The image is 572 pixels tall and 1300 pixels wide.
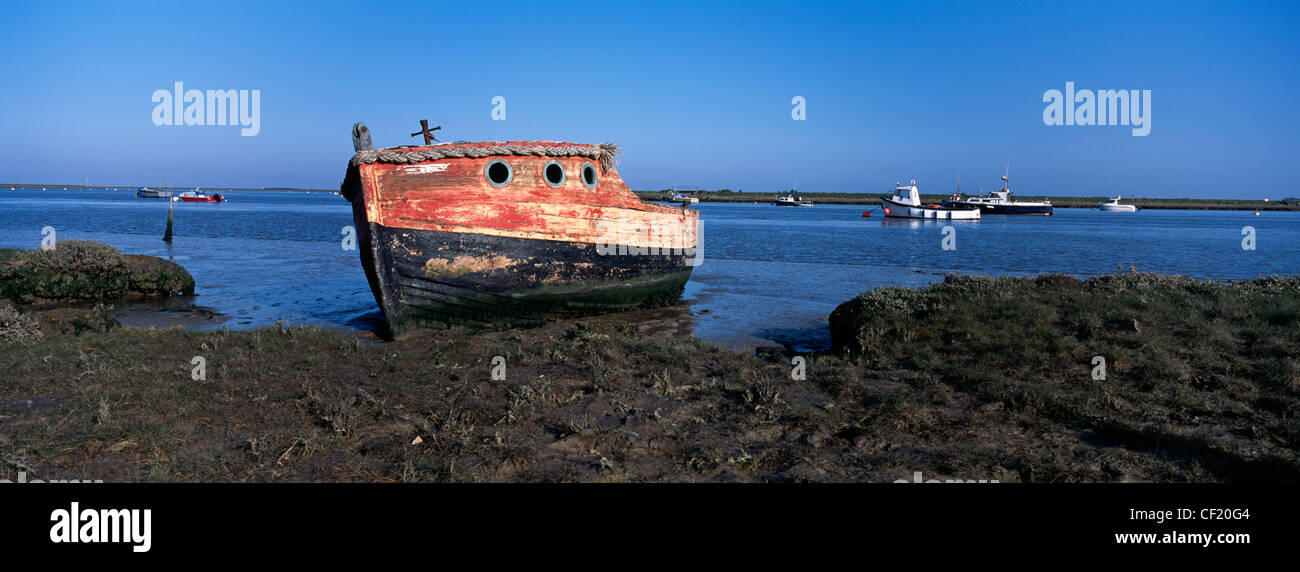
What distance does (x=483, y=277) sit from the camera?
10922 mm

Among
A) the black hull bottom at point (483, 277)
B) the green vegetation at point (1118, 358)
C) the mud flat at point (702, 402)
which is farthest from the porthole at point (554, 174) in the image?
the green vegetation at point (1118, 358)

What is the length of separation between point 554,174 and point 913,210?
2401 inches

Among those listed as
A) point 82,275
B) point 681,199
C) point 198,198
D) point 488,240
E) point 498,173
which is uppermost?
point 198,198

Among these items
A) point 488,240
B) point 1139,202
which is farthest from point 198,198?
point 1139,202

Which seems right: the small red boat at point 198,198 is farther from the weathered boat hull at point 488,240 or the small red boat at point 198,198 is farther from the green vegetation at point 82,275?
the weathered boat hull at point 488,240

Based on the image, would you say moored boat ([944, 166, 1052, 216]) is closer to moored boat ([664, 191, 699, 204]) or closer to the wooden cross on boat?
moored boat ([664, 191, 699, 204])

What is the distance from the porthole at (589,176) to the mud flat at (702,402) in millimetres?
3978

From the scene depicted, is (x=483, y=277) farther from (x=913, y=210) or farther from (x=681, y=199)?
(x=913, y=210)

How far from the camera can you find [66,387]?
611cm

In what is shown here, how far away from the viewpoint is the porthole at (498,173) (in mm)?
10656

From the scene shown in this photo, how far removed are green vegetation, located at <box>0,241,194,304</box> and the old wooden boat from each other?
6.42 m

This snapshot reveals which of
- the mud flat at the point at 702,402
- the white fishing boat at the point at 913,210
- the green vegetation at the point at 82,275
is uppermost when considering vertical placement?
the white fishing boat at the point at 913,210
